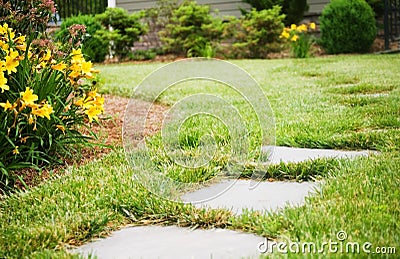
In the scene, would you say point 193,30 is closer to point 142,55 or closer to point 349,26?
point 142,55

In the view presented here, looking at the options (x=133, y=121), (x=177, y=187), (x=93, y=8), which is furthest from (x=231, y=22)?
(x=177, y=187)

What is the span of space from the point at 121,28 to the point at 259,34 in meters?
2.98

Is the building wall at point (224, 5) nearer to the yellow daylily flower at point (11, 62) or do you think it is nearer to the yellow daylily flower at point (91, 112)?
the yellow daylily flower at point (91, 112)

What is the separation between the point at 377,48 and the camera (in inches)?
417

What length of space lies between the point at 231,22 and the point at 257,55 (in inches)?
33.1

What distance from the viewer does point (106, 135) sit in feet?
12.0

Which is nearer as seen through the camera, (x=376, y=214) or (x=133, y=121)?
(x=376, y=214)

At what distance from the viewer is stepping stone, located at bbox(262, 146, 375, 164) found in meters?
2.81

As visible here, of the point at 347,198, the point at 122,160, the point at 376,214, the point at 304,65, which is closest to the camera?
the point at 376,214

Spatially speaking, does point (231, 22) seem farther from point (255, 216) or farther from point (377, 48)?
point (255, 216)

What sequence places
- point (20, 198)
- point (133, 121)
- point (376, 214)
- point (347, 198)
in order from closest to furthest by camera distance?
point (376, 214), point (347, 198), point (20, 198), point (133, 121)

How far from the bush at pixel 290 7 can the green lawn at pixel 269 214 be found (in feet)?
23.4

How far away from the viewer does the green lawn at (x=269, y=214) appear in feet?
6.03

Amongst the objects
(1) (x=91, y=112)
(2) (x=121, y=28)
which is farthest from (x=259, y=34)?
(1) (x=91, y=112)
